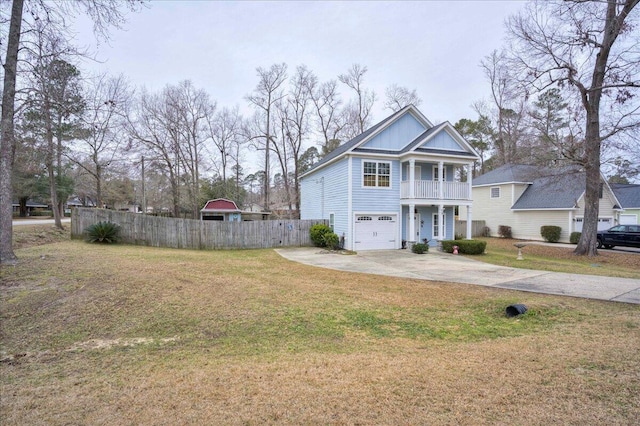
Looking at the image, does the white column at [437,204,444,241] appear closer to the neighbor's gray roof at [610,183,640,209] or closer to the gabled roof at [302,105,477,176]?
the gabled roof at [302,105,477,176]

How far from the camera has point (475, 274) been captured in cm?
1006

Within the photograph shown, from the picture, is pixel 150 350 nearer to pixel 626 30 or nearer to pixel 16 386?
pixel 16 386

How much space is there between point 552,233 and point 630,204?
11278 mm

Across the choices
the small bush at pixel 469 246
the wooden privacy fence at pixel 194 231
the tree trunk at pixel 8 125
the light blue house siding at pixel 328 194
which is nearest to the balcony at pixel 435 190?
the small bush at pixel 469 246

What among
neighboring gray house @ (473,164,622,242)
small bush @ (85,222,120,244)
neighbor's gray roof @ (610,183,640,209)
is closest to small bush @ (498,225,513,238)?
neighboring gray house @ (473,164,622,242)

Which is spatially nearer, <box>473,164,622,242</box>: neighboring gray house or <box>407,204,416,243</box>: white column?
<box>407,204,416,243</box>: white column

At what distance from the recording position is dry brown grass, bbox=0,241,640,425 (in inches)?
109

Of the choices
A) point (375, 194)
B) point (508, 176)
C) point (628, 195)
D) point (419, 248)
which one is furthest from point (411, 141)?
point (628, 195)

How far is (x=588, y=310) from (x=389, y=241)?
11411 mm

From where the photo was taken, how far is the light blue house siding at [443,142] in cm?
1746

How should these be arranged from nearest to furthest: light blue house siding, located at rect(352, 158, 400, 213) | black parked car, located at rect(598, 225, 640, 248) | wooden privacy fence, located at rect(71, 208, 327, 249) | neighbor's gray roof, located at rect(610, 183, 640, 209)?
1. wooden privacy fence, located at rect(71, 208, 327, 249)
2. light blue house siding, located at rect(352, 158, 400, 213)
3. black parked car, located at rect(598, 225, 640, 248)
4. neighbor's gray roof, located at rect(610, 183, 640, 209)

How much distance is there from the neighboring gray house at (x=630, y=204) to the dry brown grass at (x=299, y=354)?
29.1 m

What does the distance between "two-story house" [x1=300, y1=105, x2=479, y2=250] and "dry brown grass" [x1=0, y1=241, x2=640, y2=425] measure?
918 cm

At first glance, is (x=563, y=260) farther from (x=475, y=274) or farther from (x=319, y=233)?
(x=319, y=233)
